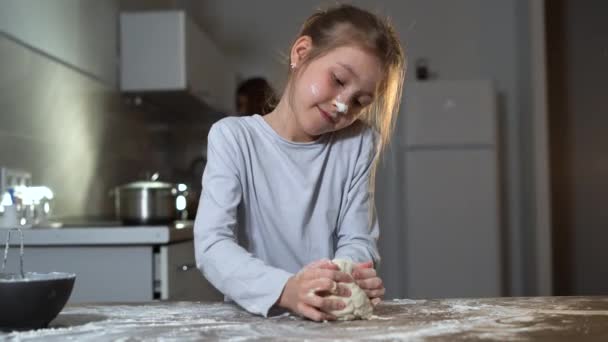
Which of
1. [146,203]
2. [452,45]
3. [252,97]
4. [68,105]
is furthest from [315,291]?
[452,45]

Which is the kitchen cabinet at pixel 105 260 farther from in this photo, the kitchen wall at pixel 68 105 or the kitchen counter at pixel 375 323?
the kitchen counter at pixel 375 323

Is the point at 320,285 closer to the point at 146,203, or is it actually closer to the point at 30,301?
the point at 30,301

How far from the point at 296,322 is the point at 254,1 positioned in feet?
12.8

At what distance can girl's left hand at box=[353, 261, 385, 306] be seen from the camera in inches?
39.3

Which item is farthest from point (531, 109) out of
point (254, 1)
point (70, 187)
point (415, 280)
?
point (70, 187)

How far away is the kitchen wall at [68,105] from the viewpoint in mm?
2070

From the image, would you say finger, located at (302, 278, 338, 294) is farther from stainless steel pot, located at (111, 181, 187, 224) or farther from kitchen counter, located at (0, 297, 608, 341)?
stainless steel pot, located at (111, 181, 187, 224)

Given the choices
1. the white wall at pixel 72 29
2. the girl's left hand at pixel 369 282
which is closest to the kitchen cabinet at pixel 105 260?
the white wall at pixel 72 29

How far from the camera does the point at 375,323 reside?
857 millimetres

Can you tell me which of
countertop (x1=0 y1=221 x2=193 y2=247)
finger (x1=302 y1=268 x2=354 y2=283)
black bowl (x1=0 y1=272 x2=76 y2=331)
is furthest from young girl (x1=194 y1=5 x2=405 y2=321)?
countertop (x1=0 y1=221 x2=193 y2=247)

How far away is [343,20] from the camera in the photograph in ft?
4.04

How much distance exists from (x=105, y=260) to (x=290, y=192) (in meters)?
0.85

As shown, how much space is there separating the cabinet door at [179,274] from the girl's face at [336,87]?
2.74 ft

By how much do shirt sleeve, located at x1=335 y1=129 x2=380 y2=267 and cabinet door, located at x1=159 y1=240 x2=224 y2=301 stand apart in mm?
752
